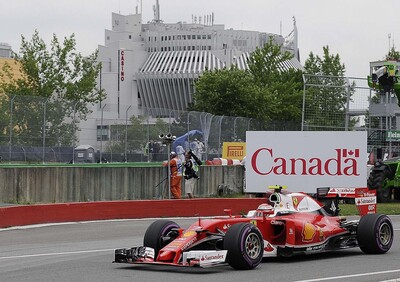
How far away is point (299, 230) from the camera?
13461 mm

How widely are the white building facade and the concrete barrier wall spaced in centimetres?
8132

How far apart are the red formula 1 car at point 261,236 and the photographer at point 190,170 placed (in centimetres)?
1479

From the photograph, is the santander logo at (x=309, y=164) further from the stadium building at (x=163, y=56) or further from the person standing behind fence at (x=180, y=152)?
the stadium building at (x=163, y=56)

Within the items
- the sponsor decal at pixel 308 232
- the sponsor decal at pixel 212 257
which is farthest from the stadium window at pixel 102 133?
the sponsor decal at pixel 212 257

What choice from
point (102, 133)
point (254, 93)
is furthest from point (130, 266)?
point (254, 93)

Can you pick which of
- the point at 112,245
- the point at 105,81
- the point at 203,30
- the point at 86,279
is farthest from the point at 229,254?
the point at 203,30

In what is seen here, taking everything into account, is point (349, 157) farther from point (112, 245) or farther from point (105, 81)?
point (105, 81)

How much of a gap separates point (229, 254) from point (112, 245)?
4976 mm

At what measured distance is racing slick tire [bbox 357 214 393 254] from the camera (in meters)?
14.3

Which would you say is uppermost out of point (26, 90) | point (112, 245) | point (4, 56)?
point (4, 56)

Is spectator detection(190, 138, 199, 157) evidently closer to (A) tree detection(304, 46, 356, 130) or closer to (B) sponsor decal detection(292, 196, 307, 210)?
(A) tree detection(304, 46, 356, 130)

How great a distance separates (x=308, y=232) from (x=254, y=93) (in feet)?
156

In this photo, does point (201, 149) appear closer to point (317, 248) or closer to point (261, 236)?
point (317, 248)

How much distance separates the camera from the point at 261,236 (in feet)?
41.1
